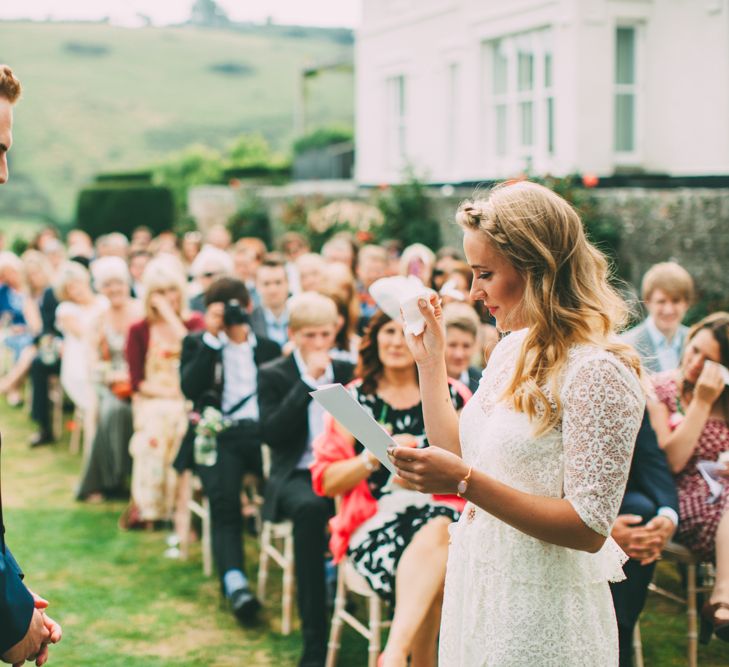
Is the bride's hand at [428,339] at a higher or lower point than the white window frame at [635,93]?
lower

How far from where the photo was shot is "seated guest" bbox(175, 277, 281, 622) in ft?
18.5

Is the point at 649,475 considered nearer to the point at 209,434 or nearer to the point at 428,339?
the point at 428,339

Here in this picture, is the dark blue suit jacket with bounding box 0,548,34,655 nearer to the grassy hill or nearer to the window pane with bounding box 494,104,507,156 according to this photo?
the window pane with bounding box 494,104,507,156

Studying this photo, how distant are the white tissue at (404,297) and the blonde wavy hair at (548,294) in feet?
1.09

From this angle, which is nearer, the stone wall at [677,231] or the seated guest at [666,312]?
the seated guest at [666,312]

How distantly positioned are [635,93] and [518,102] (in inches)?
77.3

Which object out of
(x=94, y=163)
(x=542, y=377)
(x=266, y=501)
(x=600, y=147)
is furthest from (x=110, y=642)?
(x=94, y=163)

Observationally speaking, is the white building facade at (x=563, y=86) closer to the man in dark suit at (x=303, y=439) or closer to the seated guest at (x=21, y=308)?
the seated guest at (x=21, y=308)

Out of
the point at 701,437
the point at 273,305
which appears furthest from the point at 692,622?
the point at 273,305

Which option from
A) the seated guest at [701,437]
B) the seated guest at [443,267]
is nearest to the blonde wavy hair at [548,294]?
the seated guest at [701,437]

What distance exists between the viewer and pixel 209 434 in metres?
5.80

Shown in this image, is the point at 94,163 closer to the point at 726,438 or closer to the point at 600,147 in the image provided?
the point at 600,147

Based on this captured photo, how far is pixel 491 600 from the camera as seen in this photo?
2385 mm

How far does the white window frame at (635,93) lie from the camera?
472 inches
